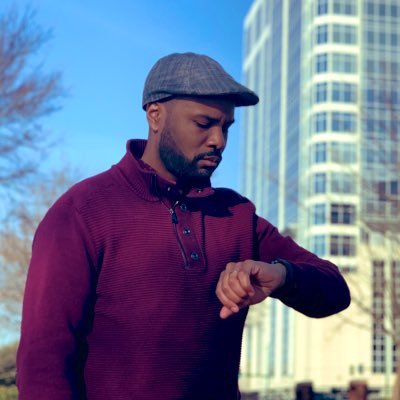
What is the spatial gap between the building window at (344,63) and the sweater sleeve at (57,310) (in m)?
94.4

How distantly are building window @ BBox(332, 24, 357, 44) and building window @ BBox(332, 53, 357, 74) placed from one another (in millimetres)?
1441

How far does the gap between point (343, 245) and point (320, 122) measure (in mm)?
12958

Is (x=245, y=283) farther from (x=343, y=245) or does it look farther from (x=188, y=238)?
(x=343, y=245)

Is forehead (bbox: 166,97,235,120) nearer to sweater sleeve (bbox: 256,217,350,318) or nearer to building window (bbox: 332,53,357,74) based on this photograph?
sweater sleeve (bbox: 256,217,350,318)

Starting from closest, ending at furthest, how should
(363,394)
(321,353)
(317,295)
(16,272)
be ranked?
(317,295) < (363,394) < (16,272) < (321,353)

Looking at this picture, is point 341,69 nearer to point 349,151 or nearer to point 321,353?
point 349,151

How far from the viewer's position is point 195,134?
10.3 feet

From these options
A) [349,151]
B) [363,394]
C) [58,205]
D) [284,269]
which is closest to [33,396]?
[58,205]

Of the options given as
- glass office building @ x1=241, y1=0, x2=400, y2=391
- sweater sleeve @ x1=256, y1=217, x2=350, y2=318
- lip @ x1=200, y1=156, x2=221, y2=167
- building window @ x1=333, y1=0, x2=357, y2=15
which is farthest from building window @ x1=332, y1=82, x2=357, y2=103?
lip @ x1=200, y1=156, x2=221, y2=167

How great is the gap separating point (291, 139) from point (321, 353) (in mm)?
25759

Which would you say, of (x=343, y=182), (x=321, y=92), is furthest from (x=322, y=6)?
(x=343, y=182)

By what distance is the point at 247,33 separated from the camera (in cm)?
14038

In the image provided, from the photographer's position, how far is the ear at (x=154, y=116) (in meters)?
3.23

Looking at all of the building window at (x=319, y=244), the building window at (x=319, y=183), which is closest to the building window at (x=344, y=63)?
the building window at (x=319, y=183)
